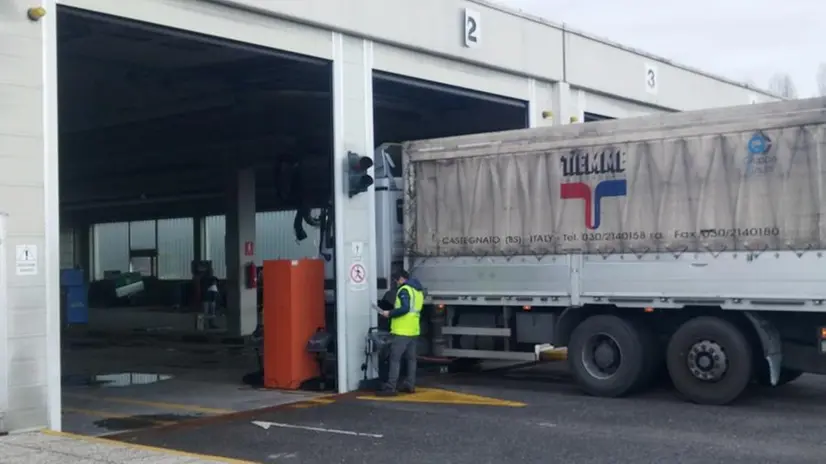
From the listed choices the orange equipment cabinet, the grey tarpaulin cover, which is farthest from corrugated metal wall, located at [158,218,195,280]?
the grey tarpaulin cover

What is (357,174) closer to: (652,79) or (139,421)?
(139,421)

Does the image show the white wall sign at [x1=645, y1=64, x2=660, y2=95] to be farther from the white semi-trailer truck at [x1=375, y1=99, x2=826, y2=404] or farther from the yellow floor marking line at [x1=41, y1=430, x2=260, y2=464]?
the yellow floor marking line at [x1=41, y1=430, x2=260, y2=464]

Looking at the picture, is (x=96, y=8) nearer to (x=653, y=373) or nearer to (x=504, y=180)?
(x=504, y=180)

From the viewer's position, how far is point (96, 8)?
11242mm

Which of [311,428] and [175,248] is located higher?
[175,248]

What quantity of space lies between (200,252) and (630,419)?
2944 cm

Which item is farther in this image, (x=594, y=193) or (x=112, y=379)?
(x=112, y=379)

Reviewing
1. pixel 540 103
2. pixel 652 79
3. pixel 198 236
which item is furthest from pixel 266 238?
pixel 540 103

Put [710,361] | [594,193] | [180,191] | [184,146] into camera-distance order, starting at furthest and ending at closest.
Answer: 1. [180,191]
2. [184,146]
3. [594,193]
4. [710,361]

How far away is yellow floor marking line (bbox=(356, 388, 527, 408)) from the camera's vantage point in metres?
12.7

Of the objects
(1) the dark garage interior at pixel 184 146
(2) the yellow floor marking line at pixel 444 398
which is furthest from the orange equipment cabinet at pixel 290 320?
(2) the yellow floor marking line at pixel 444 398

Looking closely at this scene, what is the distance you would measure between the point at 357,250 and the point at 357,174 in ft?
3.71

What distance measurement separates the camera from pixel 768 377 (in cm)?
1202

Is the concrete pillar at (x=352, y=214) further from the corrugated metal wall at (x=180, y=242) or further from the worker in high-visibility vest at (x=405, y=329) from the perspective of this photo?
the corrugated metal wall at (x=180, y=242)
